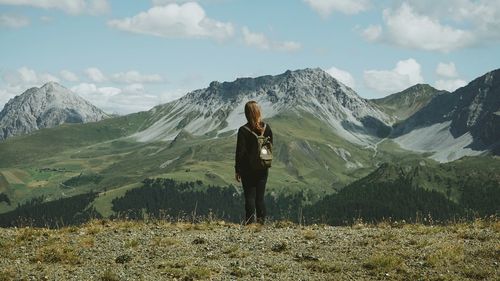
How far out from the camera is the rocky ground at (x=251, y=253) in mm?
12812

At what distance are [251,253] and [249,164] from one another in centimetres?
435

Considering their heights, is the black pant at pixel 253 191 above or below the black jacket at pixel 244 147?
below

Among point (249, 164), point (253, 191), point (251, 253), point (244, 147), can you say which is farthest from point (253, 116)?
point (251, 253)

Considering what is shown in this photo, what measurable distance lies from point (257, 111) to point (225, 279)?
703cm

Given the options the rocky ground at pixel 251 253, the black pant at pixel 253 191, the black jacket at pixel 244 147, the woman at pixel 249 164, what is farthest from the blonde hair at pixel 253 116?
the rocky ground at pixel 251 253

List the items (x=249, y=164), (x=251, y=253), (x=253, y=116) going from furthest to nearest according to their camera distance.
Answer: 1. (x=249, y=164)
2. (x=253, y=116)
3. (x=251, y=253)

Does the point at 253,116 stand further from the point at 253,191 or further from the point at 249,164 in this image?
the point at 253,191

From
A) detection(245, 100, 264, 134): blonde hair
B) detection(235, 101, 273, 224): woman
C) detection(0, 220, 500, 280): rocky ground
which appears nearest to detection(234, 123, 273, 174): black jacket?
A: detection(235, 101, 273, 224): woman

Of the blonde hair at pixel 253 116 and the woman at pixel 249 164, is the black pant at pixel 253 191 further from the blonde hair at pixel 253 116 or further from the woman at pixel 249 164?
the blonde hair at pixel 253 116

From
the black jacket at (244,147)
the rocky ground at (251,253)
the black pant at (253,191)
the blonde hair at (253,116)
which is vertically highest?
the blonde hair at (253,116)

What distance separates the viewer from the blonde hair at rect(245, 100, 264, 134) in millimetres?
18141

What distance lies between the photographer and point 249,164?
18.4m

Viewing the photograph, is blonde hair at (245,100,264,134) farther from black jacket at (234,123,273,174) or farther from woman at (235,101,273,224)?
black jacket at (234,123,273,174)

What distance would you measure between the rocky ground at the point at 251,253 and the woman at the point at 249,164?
875mm
